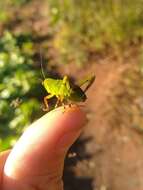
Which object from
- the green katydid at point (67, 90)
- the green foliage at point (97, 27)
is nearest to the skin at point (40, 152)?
the green katydid at point (67, 90)

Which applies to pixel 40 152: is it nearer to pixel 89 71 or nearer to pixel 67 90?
pixel 67 90

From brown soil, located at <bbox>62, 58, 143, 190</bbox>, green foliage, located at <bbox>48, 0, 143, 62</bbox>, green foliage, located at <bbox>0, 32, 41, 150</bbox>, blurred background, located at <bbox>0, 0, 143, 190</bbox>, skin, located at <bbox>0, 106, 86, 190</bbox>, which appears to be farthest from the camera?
green foliage, located at <bbox>48, 0, 143, 62</bbox>

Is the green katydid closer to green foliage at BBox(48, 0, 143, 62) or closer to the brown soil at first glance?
the brown soil

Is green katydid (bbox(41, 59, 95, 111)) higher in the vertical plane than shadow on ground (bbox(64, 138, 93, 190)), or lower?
higher

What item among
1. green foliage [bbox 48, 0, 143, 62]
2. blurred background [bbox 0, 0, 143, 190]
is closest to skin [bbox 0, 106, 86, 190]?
Result: blurred background [bbox 0, 0, 143, 190]

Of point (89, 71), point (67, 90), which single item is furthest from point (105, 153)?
point (67, 90)

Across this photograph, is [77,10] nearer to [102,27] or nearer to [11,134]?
[102,27]

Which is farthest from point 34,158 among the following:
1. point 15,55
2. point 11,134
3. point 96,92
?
point 15,55

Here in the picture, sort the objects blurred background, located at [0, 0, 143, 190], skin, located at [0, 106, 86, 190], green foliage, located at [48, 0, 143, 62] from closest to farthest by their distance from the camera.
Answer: skin, located at [0, 106, 86, 190], blurred background, located at [0, 0, 143, 190], green foliage, located at [48, 0, 143, 62]
